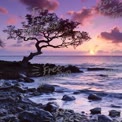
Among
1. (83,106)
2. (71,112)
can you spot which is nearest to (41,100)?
(83,106)

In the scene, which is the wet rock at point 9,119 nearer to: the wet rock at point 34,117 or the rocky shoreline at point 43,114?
the rocky shoreline at point 43,114

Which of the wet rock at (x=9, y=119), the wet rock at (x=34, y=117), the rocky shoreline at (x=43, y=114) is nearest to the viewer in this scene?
the wet rock at (x=9, y=119)

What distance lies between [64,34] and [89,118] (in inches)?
1100

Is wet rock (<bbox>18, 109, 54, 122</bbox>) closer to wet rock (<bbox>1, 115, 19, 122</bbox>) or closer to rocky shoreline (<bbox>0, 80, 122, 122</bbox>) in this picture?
rocky shoreline (<bbox>0, 80, 122, 122</bbox>)

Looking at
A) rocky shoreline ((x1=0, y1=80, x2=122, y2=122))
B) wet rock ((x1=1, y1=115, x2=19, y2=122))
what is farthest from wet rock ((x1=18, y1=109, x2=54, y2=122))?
wet rock ((x1=1, y1=115, x2=19, y2=122))

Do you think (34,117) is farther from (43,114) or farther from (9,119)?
(9,119)

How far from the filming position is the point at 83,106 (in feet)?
47.9

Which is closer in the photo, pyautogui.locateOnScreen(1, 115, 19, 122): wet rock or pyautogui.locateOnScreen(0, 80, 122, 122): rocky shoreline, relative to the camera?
pyautogui.locateOnScreen(1, 115, 19, 122): wet rock

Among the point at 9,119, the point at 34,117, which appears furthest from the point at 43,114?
the point at 9,119

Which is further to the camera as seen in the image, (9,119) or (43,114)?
(43,114)

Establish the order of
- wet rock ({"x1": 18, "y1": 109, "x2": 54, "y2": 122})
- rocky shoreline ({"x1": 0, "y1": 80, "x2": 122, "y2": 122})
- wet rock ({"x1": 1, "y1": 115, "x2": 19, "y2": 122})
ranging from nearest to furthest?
wet rock ({"x1": 1, "y1": 115, "x2": 19, "y2": 122}) → wet rock ({"x1": 18, "y1": 109, "x2": 54, "y2": 122}) → rocky shoreline ({"x1": 0, "y1": 80, "x2": 122, "y2": 122})

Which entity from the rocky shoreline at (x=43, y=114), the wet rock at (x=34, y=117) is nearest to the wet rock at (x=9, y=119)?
the rocky shoreline at (x=43, y=114)

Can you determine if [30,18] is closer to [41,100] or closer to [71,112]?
[41,100]

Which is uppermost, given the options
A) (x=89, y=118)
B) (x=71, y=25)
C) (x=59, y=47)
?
(x=71, y=25)
